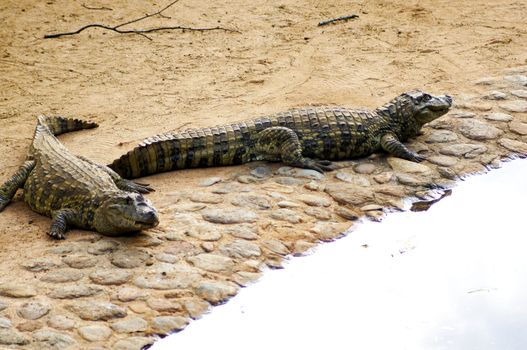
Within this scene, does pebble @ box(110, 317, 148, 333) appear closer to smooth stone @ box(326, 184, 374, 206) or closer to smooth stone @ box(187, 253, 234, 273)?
smooth stone @ box(187, 253, 234, 273)

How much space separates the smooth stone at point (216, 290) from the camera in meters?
6.14

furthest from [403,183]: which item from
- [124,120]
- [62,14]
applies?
[62,14]

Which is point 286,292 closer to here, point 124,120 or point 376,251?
point 376,251

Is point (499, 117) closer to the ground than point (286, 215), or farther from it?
farther from it

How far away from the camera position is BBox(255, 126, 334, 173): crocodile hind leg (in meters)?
8.13

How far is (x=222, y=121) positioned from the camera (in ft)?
29.9

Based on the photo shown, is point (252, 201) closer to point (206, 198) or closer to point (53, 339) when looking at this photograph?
point (206, 198)

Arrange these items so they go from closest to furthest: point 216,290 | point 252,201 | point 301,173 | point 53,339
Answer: point 53,339, point 216,290, point 252,201, point 301,173

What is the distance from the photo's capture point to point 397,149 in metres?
8.38

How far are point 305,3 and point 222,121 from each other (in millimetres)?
4523

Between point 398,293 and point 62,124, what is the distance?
166 inches

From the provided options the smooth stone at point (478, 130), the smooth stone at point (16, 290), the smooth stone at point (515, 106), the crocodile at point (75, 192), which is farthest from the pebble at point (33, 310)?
the smooth stone at point (515, 106)

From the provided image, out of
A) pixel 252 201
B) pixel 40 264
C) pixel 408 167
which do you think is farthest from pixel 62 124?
pixel 408 167

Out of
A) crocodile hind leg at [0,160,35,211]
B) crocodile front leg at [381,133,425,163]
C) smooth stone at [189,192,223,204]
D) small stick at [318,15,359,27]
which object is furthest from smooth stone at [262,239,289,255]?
small stick at [318,15,359,27]
